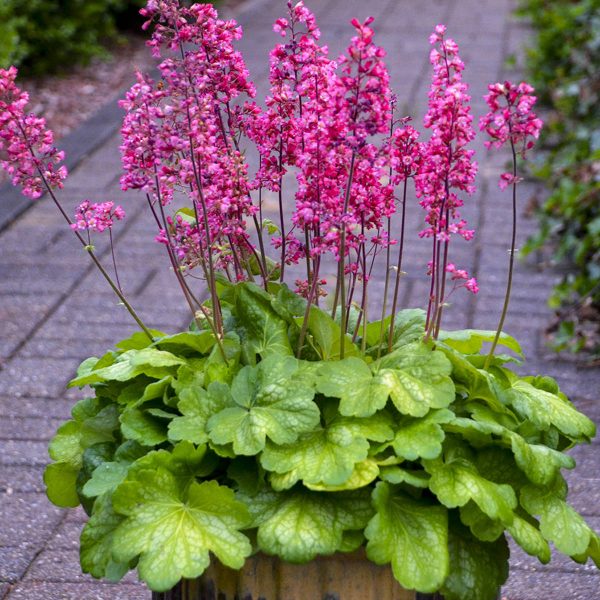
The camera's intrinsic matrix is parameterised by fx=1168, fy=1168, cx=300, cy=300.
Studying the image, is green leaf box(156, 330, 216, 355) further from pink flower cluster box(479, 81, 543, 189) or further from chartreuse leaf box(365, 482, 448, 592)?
pink flower cluster box(479, 81, 543, 189)

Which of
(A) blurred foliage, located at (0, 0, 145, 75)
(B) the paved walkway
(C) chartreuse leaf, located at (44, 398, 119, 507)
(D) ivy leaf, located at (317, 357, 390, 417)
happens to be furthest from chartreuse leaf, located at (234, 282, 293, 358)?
(A) blurred foliage, located at (0, 0, 145, 75)

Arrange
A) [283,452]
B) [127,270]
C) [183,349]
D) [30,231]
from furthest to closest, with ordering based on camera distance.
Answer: [30,231] < [127,270] < [183,349] < [283,452]

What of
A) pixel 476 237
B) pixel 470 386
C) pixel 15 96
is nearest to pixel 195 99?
pixel 15 96

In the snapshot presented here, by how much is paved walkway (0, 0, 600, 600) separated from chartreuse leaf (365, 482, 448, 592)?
96 cm

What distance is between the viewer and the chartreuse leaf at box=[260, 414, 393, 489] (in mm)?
1804

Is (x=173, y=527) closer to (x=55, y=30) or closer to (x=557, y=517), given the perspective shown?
(x=557, y=517)

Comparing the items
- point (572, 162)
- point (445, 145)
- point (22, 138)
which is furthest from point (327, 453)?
point (572, 162)

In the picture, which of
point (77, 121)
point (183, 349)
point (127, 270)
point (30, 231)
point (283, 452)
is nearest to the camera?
point (283, 452)

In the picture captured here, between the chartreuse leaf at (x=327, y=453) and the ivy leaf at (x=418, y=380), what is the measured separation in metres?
0.05

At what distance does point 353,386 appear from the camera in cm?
192

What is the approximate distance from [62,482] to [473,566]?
792 mm

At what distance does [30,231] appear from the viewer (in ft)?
17.4

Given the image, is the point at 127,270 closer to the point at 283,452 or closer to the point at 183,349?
the point at 183,349

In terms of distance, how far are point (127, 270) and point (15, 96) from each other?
2846 millimetres
